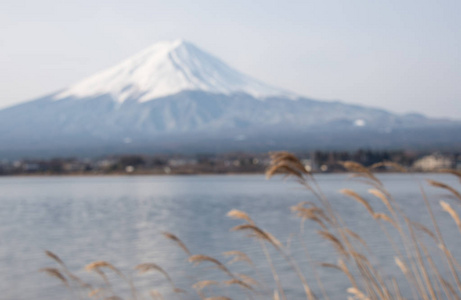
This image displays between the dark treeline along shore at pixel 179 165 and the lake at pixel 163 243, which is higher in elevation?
the dark treeline along shore at pixel 179 165

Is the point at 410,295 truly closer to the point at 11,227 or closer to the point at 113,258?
the point at 113,258

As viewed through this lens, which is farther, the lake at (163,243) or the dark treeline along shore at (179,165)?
the dark treeline along shore at (179,165)

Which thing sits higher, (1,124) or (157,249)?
(1,124)

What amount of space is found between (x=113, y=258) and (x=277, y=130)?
169 metres

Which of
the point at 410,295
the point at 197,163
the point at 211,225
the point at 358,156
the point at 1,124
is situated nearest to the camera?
the point at 410,295

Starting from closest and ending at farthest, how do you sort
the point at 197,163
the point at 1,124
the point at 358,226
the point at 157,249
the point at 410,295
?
the point at 410,295 < the point at 157,249 < the point at 358,226 < the point at 197,163 < the point at 1,124

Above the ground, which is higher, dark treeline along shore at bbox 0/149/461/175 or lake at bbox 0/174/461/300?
dark treeline along shore at bbox 0/149/461/175

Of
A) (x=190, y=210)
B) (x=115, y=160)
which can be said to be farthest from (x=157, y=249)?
(x=115, y=160)

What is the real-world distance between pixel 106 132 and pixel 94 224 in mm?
174602

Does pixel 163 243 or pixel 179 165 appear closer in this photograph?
pixel 163 243

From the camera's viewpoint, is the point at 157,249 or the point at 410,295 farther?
the point at 157,249

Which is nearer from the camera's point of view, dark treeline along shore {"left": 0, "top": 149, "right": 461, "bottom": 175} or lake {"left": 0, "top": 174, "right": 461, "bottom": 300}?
lake {"left": 0, "top": 174, "right": 461, "bottom": 300}

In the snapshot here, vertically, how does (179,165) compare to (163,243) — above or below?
above

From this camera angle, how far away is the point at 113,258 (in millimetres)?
17156
